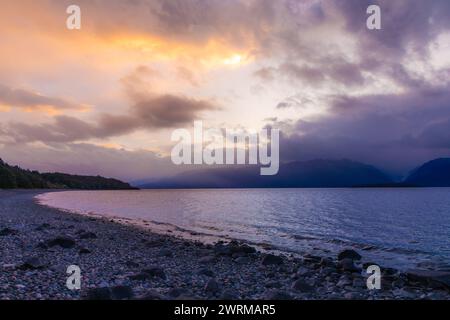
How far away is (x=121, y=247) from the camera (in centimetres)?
2523

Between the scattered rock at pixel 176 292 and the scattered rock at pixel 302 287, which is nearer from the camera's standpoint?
the scattered rock at pixel 176 292

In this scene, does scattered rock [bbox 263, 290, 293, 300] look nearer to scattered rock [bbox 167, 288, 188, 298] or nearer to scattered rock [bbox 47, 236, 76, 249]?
scattered rock [bbox 167, 288, 188, 298]

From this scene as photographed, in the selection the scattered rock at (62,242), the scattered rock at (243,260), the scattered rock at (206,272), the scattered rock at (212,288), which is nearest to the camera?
the scattered rock at (212,288)

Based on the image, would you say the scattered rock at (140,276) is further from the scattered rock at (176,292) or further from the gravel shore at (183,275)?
the scattered rock at (176,292)

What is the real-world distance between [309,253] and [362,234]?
14.7 m

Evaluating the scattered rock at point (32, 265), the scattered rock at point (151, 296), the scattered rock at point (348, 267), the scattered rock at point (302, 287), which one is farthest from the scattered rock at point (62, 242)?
the scattered rock at point (348, 267)

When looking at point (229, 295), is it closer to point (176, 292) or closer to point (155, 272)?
point (176, 292)

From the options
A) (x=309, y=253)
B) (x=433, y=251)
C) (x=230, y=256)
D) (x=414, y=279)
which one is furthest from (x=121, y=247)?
(x=433, y=251)

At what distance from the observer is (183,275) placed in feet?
55.9

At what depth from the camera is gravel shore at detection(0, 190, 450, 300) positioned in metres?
13.2

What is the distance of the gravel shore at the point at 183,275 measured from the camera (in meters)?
13.2
